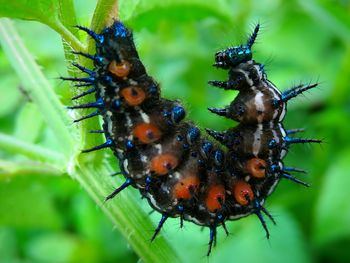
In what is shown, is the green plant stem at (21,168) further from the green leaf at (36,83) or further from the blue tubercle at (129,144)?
the blue tubercle at (129,144)

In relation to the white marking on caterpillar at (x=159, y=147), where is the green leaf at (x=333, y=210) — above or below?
below

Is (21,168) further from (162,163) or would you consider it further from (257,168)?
(257,168)

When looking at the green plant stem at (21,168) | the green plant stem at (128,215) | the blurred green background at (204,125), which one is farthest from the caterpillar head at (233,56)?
the green plant stem at (21,168)

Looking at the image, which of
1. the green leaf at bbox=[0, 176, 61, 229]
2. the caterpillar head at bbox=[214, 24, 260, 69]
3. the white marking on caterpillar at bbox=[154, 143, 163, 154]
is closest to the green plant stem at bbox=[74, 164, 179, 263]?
the white marking on caterpillar at bbox=[154, 143, 163, 154]

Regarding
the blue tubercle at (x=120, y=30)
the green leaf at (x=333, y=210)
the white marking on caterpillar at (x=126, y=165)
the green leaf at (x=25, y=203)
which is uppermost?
the blue tubercle at (x=120, y=30)

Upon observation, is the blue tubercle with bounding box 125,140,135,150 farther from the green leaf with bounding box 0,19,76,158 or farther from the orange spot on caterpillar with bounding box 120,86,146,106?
the green leaf with bounding box 0,19,76,158

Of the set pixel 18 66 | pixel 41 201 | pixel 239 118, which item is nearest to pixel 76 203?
pixel 41 201
